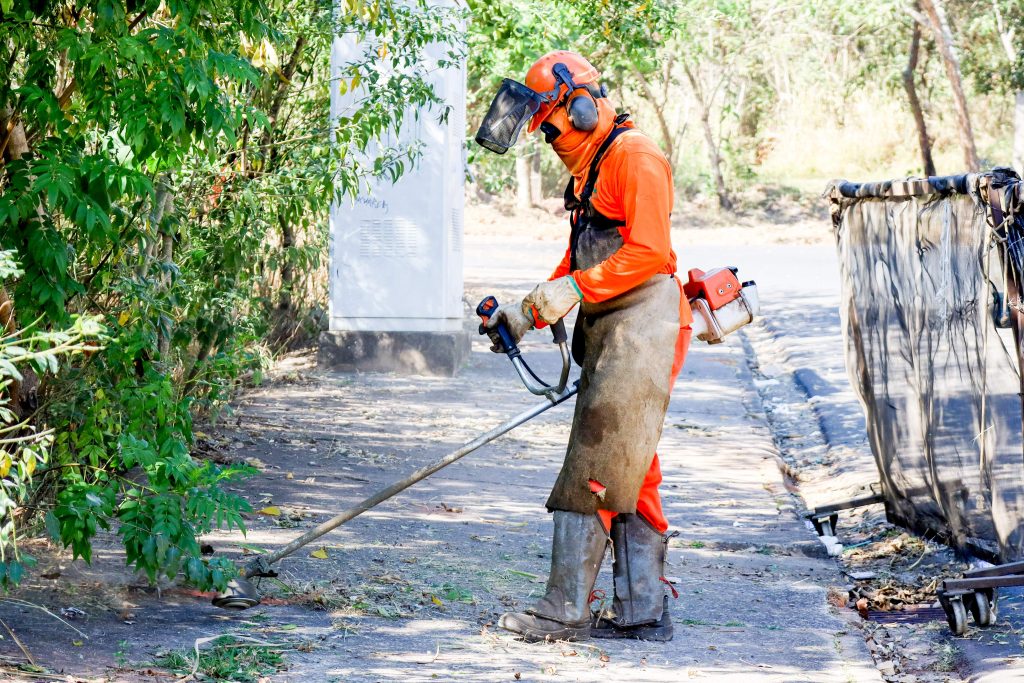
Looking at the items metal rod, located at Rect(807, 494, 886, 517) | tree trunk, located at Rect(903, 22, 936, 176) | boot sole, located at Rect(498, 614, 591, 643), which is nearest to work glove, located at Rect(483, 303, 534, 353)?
boot sole, located at Rect(498, 614, 591, 643)

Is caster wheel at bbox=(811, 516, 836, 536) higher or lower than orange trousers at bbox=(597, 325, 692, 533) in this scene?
lower

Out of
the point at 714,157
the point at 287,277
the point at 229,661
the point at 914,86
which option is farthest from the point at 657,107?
the point at 229,661

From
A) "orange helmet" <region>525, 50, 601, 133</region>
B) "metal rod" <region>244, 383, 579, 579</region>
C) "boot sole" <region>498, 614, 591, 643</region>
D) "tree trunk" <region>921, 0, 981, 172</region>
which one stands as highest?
"tree trunk" <region>921, 0, 981, 172</region>

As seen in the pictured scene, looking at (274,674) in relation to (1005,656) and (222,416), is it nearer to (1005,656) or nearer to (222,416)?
(1005,656)

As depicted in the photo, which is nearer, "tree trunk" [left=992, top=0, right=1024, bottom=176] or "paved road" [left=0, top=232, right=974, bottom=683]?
"paved road" [left=0, top=232, right=974, bottom=683]

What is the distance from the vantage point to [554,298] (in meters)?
4.50

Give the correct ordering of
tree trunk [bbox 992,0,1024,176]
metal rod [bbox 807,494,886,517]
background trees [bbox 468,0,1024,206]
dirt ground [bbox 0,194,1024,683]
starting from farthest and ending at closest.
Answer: background trees [bbox 468,0,1024,206] < tree trunk [bbox 992,0,1024,176] < metal rod [bbox 807,494,886,517] < dirt ground [bbox 0,194,1024,683]

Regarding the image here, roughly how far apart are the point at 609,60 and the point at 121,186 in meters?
12.7

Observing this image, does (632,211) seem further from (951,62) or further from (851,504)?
(951,62)

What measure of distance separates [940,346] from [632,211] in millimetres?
1829

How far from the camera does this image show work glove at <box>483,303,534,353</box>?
4562 mm

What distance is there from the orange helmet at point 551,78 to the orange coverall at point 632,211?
0.27 meters

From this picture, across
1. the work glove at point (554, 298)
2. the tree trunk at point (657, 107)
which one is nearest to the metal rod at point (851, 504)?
the work glove at point (554, 298)

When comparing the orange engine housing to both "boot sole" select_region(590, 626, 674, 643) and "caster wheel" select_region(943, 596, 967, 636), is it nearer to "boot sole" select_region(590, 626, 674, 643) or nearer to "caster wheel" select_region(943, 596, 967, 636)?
"boot sole" select_region(590, 626, 674, 643)
